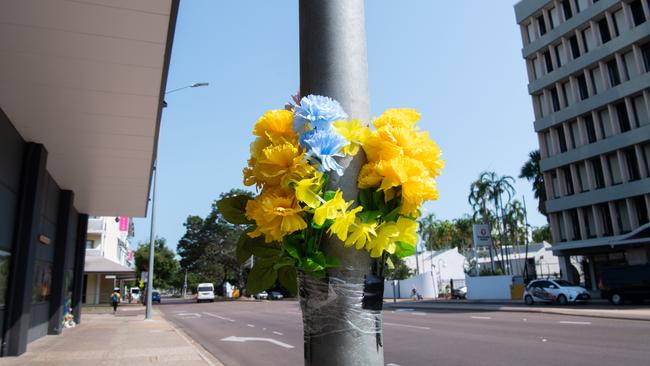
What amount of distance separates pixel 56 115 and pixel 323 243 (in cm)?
1099

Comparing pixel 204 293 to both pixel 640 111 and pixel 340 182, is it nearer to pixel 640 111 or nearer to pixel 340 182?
pixel 640 111

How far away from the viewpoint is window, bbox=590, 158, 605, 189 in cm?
3694

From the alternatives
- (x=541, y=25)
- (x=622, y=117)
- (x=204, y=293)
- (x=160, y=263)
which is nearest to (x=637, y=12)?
(x=622, y=117)

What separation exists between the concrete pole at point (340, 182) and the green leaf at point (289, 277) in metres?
0.16

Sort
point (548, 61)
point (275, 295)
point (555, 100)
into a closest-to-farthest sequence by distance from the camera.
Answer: point (555, 100) → point (548, 61) → point (275, 295)

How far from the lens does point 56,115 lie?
1083 cm

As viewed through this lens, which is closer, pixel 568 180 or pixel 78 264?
pixel 78 264

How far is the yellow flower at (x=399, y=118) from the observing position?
5.98 ft

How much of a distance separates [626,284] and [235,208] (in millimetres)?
28926

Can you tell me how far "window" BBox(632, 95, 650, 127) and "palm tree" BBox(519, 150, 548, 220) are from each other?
1196 cm

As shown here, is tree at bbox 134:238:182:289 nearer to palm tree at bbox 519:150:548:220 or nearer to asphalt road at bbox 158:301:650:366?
palm tree at bbox 519:150:548:220

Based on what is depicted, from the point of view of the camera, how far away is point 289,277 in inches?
77.5

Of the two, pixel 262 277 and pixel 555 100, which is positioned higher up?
pixel 555 100

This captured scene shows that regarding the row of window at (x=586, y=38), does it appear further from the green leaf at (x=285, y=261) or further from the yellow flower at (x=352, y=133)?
the green leaf at (x=285, y=261)
